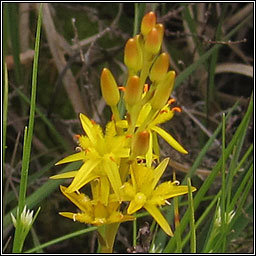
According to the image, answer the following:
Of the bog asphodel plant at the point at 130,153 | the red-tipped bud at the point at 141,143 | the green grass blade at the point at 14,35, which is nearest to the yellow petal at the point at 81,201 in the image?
the bog asphodel plant at the point at 130,153

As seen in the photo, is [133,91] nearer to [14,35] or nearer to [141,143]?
[141,143]

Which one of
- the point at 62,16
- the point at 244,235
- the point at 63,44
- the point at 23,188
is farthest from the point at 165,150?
the point at 23,188

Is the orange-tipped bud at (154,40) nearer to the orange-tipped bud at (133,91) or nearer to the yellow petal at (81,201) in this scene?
the orange-tipped bud at (133,91)

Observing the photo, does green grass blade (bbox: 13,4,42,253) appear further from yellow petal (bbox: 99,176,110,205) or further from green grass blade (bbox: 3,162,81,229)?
green grass blade (bbox: 3,162,81,229)

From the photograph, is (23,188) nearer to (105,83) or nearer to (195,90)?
(105,83)

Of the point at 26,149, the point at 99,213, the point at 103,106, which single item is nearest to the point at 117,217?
the point at 99,213

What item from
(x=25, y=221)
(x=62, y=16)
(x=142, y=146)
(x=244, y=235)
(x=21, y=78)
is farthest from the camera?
(x=62, y=16)

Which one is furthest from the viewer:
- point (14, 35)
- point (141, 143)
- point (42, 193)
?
point (14, 35)
